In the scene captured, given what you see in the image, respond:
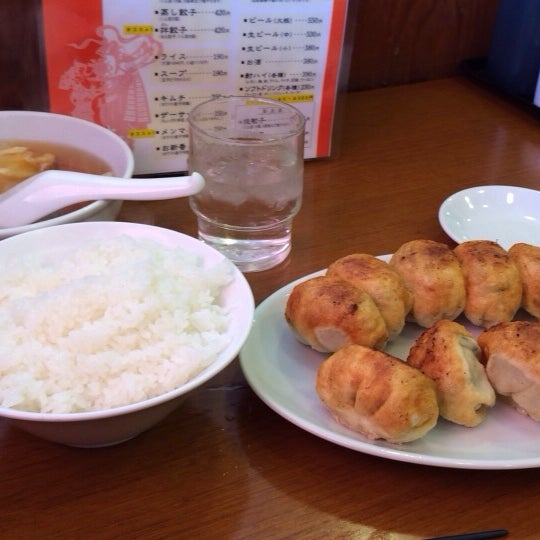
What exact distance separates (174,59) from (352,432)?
601 mm

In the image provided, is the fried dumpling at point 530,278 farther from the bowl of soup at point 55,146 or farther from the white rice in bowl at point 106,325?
the bowl of soup at point 55,146

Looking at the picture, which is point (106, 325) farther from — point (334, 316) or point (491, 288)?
point (491, 288)

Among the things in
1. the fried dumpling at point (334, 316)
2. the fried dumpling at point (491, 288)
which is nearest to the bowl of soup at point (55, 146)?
the fried dumpling at point (334, 316)

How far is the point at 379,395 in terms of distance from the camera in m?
0.59

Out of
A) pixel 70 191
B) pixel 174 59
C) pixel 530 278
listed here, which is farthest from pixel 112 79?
pixel 530 278

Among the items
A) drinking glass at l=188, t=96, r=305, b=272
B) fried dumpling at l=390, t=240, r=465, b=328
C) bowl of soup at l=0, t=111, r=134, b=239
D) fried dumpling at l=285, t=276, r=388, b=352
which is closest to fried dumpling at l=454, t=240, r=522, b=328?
fried dumpling at l=390, t=240, r=465, b=328

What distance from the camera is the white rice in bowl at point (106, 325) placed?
56cm

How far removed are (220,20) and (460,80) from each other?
2.40 feet

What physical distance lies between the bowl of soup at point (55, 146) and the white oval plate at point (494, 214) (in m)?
0.45

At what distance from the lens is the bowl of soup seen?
0.91m

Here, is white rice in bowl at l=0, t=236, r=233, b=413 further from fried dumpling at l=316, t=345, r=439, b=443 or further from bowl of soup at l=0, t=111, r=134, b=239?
bowl of soup at l=0, t=111, r=134, b=239

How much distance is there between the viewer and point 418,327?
769 millimetres

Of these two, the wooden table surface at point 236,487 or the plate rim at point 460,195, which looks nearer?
the wooden table surface at point 236,487

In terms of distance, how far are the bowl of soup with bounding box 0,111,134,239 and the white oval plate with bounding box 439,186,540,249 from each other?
451mm
